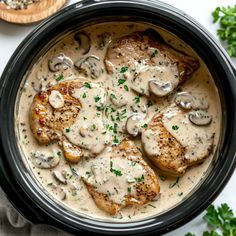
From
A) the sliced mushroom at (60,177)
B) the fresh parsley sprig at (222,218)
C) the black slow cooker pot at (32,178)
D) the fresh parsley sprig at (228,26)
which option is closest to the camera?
the black slow cooker pot at (32,178)

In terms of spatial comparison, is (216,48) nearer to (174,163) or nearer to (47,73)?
(174,163)

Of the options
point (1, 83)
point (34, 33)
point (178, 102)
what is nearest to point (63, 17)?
point (34, 33)

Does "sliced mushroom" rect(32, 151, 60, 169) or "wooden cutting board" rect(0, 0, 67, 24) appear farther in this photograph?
"wooden cutting board" rect(0, 0, 67, 24)

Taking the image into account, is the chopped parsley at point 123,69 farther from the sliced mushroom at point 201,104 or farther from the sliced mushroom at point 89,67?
the sliced mushroom at point 201,104

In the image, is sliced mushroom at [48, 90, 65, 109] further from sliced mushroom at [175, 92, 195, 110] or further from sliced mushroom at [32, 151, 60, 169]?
sliced mushroom at [175, 92, 195, 110]

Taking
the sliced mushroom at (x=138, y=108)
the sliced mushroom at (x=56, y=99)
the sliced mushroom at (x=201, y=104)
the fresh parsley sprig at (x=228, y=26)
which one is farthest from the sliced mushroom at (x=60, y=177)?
the fresh parsley sprig at (x=228, y=26)

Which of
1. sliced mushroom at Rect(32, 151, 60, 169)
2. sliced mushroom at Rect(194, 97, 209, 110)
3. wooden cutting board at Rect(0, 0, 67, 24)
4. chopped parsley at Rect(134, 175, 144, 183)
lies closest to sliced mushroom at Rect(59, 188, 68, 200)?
sliced mushroom at Rect(32, 151, 60, 169)
